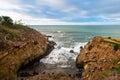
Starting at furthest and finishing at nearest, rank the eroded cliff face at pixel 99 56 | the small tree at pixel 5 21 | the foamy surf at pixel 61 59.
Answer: the small tree at pixel 5 21 < the foamy surf at pixel 61 59 < the eroded cliff face at pixel 99 56

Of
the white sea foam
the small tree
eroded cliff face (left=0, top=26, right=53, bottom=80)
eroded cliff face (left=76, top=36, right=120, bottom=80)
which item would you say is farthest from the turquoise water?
eroded cliff face (left=76, top=36, right=120, bottom=80)

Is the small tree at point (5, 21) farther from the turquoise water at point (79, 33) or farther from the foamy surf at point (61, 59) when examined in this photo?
the turquoise water at point (79, 33)

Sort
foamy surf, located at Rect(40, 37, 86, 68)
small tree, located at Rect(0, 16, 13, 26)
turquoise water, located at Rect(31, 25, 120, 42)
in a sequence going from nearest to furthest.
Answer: foamy surf, located at Rect(40, 37, 86, 68) → small tree, located at Rect(0, 16, 13, 26) → turquoise water, located at Rect(31, 25, 120, 42)

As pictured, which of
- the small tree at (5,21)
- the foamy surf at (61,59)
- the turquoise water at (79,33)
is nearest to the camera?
the foamy surf at (61,59)

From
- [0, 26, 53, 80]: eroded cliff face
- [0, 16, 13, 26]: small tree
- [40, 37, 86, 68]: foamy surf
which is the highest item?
[0, 16, 13, 26]: small tree

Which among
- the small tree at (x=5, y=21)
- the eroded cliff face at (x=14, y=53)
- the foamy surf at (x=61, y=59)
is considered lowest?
the foamy surf at (x=61, y=59)

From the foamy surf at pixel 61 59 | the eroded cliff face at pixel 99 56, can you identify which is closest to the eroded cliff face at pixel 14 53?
the foamy surf at pixel 61 59

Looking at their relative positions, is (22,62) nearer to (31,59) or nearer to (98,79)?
(31,59)

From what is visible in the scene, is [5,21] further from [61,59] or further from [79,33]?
[79,33]

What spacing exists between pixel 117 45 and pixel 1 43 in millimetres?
11708

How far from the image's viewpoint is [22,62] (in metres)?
20.9

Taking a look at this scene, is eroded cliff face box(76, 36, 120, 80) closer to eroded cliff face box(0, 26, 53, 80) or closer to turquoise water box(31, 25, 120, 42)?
eroded cliff face box(0, 26, 53, 80)

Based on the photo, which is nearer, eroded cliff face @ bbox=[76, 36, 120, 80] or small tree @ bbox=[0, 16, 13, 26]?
eroded cliff face @ bbox=[76, 36, 120, 80]

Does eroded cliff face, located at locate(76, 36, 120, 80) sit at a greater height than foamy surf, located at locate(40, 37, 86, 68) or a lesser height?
greater
